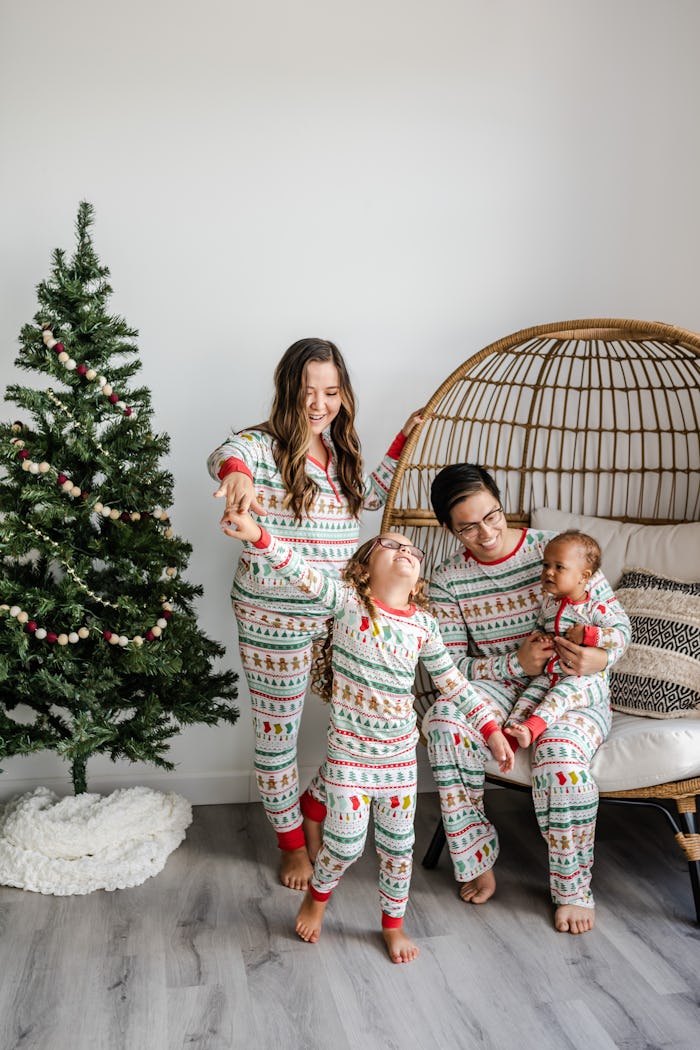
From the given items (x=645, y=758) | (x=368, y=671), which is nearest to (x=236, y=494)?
(x=368, y=671)

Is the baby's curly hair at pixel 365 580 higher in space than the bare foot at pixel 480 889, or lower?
higher

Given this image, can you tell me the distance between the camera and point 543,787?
2.20 m

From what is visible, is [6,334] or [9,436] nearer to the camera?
[9,436]

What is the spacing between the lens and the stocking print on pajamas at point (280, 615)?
2277mm

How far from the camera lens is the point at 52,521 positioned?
2.25 m

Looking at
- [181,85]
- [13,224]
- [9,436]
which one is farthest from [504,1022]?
[181,85]

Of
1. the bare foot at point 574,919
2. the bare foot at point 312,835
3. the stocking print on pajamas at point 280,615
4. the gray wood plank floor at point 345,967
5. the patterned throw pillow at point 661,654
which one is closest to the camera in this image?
the gray wood plank floor at point 345,967

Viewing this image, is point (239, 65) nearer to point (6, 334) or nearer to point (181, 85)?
point (181, 85)

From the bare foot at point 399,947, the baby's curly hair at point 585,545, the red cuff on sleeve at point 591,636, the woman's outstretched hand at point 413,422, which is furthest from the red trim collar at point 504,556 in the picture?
the bare foot at point 399,947

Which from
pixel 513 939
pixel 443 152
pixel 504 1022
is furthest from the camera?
pixel 443 152

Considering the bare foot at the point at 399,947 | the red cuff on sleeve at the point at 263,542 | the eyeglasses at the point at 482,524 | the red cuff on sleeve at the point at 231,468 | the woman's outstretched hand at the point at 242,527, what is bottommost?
the bare foot at the point at 399,947

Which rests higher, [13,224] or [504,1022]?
[13,224]

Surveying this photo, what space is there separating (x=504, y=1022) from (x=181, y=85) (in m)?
2.49

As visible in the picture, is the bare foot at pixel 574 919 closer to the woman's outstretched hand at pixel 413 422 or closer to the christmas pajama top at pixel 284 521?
the christmas pajama top at pixel 284 521
